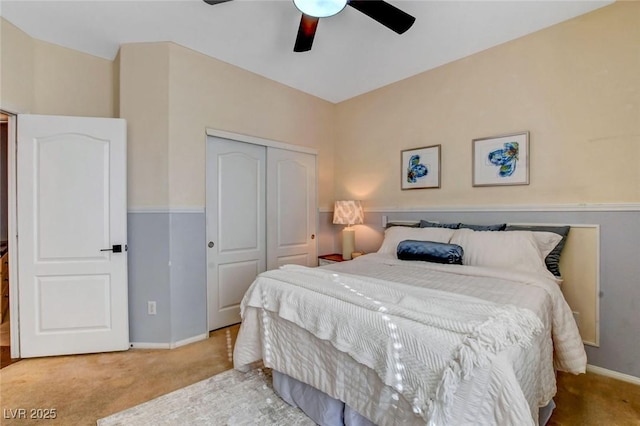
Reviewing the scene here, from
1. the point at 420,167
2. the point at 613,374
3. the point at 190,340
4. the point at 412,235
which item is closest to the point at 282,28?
the point at 420,167

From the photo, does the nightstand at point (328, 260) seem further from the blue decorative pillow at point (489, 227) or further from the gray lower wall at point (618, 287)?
the gray lower wall at point (618, 287)

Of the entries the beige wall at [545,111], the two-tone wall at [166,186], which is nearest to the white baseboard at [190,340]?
the two-tone wall at [166,186]

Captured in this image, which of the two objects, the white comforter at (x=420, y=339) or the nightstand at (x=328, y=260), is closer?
the white comforter at (x=420, y=339)

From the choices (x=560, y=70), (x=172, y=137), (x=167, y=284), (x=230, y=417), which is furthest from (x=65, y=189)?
(x=560, y=70)

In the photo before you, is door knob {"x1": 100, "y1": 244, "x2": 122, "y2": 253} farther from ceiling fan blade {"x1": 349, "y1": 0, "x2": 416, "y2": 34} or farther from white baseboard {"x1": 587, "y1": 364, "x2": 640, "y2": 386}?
white baseboard {"x1": 587, "y1": 364, "x2": 640, "y2": 386}

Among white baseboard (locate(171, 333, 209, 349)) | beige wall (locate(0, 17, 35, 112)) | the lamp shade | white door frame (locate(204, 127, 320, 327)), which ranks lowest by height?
white baseboard (locate(171, 333, 209, 349))

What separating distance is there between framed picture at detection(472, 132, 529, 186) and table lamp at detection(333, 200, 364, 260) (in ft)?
4.27

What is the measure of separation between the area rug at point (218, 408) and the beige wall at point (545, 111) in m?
2.34

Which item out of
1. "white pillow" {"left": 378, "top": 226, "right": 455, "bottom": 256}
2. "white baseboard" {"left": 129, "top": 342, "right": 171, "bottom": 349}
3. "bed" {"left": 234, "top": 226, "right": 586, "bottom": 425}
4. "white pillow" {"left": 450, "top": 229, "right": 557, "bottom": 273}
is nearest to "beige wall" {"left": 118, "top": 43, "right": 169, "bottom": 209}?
"white baseboard" {"left": 129, "top": 342, "right": 171, "bottom": 349}

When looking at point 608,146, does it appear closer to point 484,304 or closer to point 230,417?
point 484,304

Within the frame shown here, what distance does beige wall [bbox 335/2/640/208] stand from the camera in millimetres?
2123

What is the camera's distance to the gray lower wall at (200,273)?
2108mm

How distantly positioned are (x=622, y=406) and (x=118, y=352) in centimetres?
370

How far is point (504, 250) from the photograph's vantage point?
2.21m
